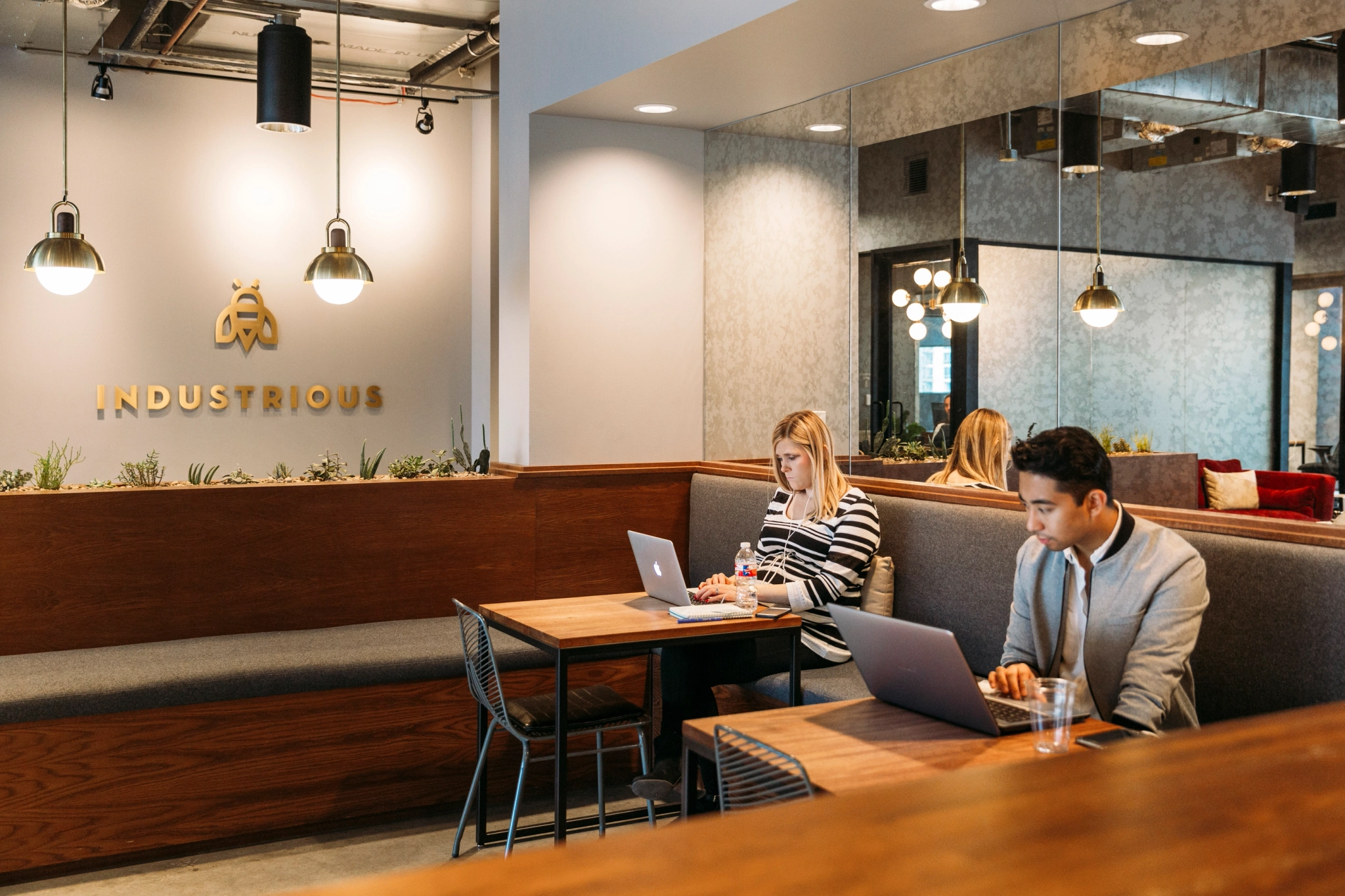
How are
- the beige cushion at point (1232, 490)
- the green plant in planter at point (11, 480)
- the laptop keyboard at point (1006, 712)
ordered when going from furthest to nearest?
the green plant in planter at point (11, 480), the beige cushion at point (1232, 490), the laptop keyboard at point (1006, 712)

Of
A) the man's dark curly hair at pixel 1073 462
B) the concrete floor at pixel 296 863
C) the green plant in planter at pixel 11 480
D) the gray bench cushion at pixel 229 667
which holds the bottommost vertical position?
the concrete floor at pixel 296 863

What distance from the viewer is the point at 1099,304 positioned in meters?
3.78

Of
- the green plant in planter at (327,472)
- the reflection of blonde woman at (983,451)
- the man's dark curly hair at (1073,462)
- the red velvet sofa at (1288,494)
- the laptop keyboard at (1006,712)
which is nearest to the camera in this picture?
the laptop keyboard at (1006,712)

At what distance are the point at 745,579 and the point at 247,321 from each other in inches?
196

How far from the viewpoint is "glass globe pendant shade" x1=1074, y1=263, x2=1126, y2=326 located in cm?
374

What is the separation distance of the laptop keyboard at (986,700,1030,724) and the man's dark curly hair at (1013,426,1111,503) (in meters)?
0.52

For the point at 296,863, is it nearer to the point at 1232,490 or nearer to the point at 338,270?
the point at 338,270

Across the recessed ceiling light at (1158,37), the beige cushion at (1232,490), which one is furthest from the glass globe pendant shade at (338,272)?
the beige cushion at (1232,490)

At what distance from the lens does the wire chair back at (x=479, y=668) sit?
3766 millimetres

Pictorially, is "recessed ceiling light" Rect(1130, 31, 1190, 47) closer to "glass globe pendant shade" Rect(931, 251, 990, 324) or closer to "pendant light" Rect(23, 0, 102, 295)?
"glass globe pendant shade" Rect(931, 251, 990, 324)

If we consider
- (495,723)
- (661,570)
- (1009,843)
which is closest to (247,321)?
(495,723)

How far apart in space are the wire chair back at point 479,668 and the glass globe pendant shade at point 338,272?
164 cm

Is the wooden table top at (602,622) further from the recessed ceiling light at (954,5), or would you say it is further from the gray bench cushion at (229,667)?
the recessed ceiling light at (954,5)

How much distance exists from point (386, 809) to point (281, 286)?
4.45 meters
